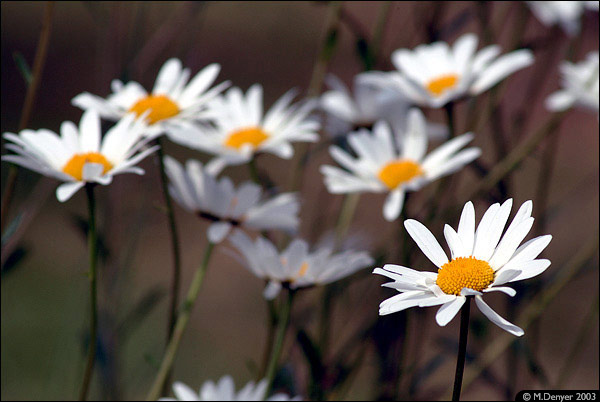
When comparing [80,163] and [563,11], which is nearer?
[80,163]

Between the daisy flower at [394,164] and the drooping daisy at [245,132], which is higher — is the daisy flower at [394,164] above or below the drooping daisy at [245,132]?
below

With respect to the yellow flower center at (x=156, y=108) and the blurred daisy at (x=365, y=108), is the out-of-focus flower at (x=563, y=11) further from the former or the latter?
the yellow flower center at (x=156, y=108)

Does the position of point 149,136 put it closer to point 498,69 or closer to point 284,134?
point 284,134

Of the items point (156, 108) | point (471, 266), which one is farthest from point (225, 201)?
point (471, 266)

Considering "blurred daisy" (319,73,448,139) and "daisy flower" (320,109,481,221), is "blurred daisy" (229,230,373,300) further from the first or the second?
"blurred daisy" (319,73,448,139)

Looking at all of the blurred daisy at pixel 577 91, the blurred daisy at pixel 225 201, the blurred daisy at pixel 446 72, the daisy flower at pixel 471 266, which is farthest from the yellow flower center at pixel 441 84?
the daisy flower at pixel 471 266

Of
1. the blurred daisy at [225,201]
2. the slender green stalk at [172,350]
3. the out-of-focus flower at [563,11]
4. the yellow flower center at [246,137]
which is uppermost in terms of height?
the out-of-focus flower at [563,11]

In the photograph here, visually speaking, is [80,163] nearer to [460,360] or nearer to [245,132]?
[245,132]

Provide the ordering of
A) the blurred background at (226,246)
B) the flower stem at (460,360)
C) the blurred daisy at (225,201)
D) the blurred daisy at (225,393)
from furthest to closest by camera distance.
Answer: the blurred background at (226,246)
the blurred daisy at (225,201)
the blurred daisy at (225,393)
the flower stem at (460,360)
